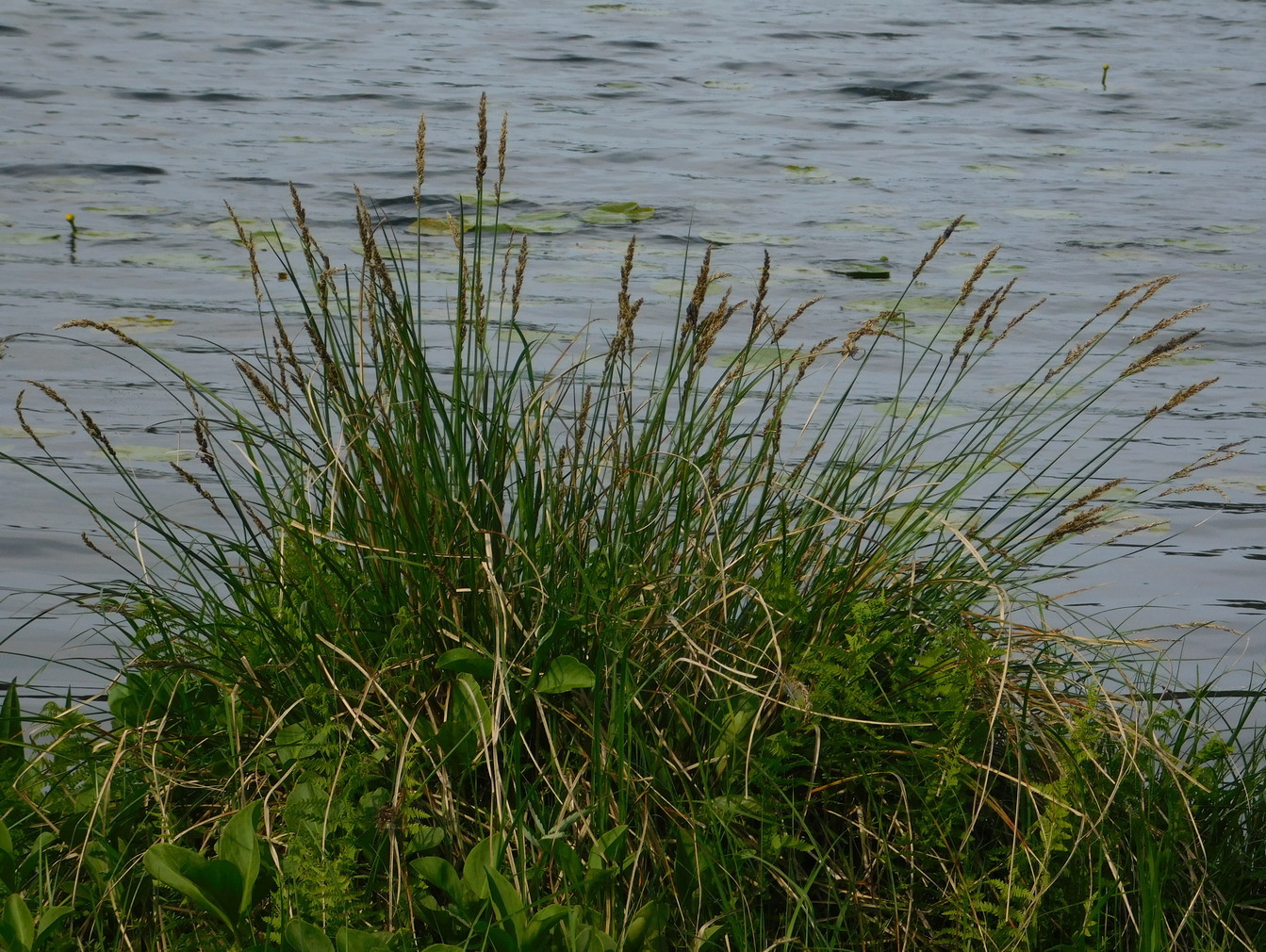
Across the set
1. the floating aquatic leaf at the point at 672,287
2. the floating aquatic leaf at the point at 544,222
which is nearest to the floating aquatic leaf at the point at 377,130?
the floating aquatic leaf at the point at 544,222

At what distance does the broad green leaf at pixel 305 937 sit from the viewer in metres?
1.75

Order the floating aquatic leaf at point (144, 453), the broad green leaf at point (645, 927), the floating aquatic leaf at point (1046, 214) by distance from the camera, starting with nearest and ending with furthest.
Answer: the broad green leaf at point (645, 927) < the floating aquatic leaf at point (144, 453) < the floating aquatic leaf at point (1046, 214)

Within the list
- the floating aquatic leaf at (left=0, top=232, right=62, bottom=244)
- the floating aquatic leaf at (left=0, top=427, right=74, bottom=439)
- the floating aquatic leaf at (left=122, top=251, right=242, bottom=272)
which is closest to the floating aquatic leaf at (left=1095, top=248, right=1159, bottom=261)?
the floating aquatic leaf at (left=122, top=251, right=242, bottom=272)

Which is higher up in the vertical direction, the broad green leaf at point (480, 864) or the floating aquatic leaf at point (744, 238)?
the broad green leaf at point (480, 864)

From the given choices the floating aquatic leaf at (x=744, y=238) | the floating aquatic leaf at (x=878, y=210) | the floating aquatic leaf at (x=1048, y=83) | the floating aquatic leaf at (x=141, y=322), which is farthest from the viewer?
the floating aquatic leaf at (x=1048, y=83)

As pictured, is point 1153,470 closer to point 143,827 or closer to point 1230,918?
point 1230,918

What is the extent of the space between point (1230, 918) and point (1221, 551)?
194cm

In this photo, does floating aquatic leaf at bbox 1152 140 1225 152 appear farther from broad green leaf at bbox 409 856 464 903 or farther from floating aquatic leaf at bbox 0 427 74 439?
broad green leaf at bbox 409 856 464 903

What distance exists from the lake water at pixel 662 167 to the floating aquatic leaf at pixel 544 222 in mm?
42

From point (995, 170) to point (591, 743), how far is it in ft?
23.4

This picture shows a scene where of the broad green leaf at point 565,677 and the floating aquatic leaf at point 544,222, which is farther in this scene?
the floating aquatic leaf at point 544,222

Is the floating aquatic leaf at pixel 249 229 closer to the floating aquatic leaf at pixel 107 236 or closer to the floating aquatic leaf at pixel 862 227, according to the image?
the floating aquatic leaf at pixel 107 236

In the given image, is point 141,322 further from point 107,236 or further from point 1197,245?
point 1197,245

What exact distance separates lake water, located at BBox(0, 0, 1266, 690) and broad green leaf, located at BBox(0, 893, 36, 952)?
53 cm
